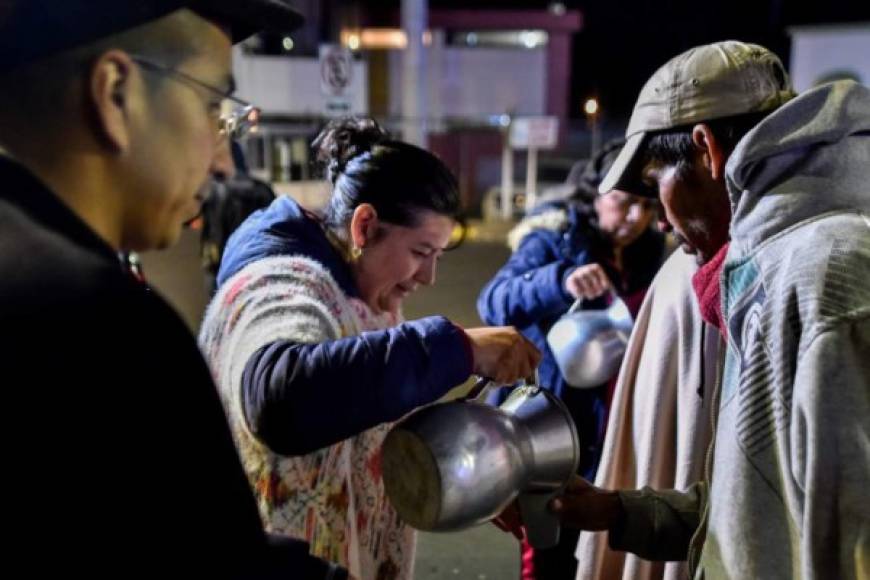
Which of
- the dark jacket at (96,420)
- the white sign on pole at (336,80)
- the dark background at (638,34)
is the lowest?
the dark background at (638,34)

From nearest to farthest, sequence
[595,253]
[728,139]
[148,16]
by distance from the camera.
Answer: [148,16], [728,139], [595,253]

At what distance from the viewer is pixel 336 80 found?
10.5 m

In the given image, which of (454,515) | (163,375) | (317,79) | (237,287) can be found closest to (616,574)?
(454,515)

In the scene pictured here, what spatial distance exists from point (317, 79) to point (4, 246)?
1935cm

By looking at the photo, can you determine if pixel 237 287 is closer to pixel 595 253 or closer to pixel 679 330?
pixel 679 330

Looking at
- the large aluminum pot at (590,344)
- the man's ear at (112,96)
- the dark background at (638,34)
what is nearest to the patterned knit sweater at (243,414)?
the man's ear at (112,96)

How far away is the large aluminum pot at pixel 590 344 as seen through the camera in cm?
272

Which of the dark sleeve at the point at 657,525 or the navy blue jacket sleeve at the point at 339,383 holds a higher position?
the navy blue jacket sleeve at the point at 339,383

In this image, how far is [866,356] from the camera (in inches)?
43.2

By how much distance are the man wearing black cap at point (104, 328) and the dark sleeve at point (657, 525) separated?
37.8 inches

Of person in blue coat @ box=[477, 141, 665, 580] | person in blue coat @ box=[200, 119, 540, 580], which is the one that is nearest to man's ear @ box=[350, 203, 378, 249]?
person in blue coat @ box=[200, 119, 540, 580]

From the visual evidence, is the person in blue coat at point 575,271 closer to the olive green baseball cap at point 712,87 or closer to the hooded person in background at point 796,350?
the olive green baseball cap at point 712,87

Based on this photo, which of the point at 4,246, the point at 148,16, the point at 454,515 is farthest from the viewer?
the point at 454,515

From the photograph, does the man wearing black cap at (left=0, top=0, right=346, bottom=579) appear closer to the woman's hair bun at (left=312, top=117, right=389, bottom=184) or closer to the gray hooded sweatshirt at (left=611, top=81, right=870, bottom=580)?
the gray hooded sweatshirt at (left=611, top=81, right=870, bottom=580)
